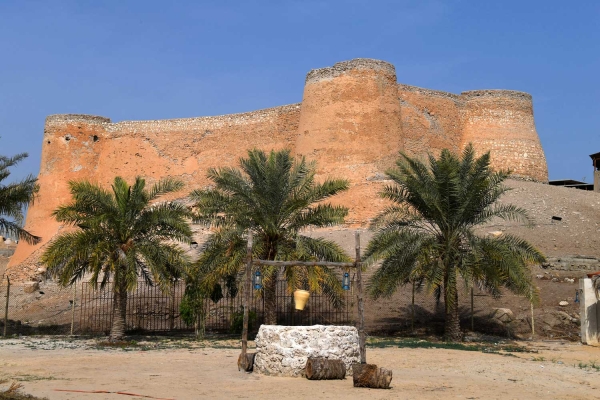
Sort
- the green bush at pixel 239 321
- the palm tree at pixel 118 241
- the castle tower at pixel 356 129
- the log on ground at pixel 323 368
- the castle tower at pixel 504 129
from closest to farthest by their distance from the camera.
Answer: the log on ground at pixel 323 368
the palm tree at pixel 118 241
the green bush at pixel 239 321
the castle tower at pixel 356 129
the castle tower at pixel 504 129

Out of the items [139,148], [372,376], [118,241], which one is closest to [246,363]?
[372,376]

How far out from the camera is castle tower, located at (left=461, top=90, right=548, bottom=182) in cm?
3175

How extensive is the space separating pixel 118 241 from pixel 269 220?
309cm

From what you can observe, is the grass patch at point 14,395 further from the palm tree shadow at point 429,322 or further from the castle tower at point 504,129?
the castle tower at point 504,129

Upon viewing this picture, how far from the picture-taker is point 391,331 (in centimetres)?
1794

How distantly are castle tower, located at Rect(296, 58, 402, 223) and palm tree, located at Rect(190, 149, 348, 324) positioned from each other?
399 inches

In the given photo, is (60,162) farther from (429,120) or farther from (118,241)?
(118,241)

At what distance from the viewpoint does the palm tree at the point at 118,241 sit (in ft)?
51.7

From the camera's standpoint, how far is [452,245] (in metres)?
16.3

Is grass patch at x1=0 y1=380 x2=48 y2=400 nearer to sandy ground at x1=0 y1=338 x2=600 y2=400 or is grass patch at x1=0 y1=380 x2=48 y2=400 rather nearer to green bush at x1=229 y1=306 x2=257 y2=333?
sandy ground at x1=0 y1=338 x2=600 y2=400

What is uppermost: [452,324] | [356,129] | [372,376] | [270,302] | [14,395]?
[356,129]

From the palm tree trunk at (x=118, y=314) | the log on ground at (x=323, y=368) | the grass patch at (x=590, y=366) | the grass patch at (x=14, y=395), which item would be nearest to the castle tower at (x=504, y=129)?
the palm tree trunk at (x=118, y=314)

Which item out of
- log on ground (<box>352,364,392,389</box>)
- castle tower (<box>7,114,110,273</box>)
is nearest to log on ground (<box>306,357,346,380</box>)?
log on ground (<box>352,364,392,389</box>)

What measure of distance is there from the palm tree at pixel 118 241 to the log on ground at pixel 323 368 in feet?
19.3
